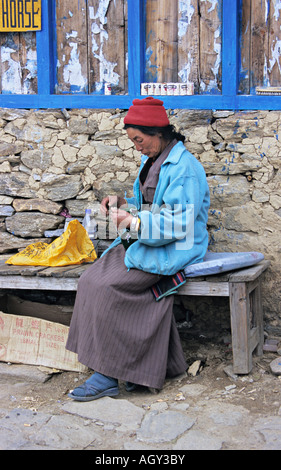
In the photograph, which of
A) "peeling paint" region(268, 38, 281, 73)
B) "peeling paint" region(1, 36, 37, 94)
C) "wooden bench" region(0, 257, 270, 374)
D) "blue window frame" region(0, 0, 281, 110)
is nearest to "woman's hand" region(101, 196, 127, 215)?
"wooden bench" region(0, 257, 270, 374)

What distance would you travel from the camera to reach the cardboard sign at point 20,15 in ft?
14.4

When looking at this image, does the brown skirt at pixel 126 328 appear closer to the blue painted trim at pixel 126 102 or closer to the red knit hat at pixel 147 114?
the red knit hat at pixel 147 114

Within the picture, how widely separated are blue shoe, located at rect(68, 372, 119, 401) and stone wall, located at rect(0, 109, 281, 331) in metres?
1.39

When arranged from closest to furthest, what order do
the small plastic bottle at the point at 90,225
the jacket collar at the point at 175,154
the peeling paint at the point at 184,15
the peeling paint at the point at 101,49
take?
the jacket collar at the point at 175,154
the peeling paint at the point at 184,15
the peeling paint at the point at 101,49
the small plastic bottle at the point at 90,225

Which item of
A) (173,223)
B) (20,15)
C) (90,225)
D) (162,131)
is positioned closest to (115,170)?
(90,225)

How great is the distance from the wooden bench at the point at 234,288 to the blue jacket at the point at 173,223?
0.20m

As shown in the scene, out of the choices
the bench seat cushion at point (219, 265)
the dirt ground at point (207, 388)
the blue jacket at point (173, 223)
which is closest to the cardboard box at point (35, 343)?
the dirt ground at point (207, 388)

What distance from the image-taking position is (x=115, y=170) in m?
4.40

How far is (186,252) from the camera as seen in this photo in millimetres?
3541

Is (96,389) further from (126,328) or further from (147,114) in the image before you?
(147,114)

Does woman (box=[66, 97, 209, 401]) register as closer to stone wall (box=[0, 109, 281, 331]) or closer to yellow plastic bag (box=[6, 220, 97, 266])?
yellow plastic bag (box=[6, 220, 97, 266])
